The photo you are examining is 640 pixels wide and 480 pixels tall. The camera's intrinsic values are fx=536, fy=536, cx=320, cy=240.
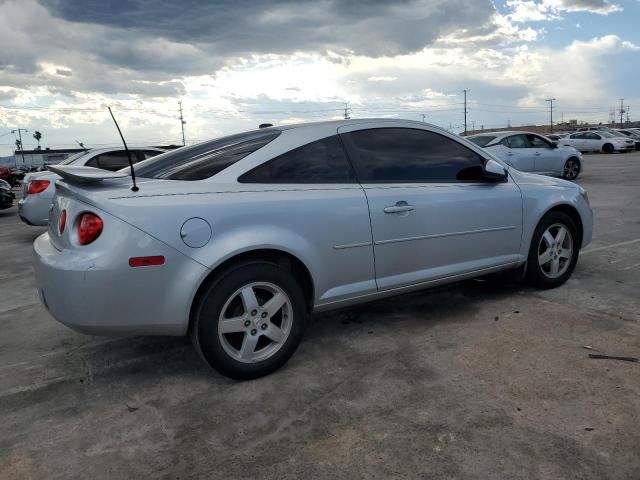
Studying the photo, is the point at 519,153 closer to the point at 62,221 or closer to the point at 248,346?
the point at 248,346

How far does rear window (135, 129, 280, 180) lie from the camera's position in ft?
10.8

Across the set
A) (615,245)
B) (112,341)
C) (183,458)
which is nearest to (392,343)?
(183,458)

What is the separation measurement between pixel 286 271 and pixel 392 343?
0.99 meters

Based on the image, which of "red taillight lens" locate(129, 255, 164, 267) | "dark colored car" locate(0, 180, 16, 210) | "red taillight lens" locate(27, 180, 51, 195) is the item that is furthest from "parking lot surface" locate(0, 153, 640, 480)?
"dark colored car" locate(0, 180, 16, 210)

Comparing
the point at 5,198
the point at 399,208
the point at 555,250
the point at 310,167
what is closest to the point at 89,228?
the point at 310,167

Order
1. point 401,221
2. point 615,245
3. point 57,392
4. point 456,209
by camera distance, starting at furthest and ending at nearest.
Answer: point 615,245 < point 456,209 < point 401,221 < point 57,392

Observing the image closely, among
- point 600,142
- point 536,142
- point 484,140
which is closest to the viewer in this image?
point 484,140

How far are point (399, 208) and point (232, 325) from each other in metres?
1.41

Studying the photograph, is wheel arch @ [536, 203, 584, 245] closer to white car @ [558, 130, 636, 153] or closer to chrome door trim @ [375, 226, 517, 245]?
chrome door trim @ [375, 226, 517, 245]

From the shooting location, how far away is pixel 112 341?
4027mm

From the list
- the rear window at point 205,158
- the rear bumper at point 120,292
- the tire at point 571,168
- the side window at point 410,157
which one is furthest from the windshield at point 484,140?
the rear bumper at point 120,292

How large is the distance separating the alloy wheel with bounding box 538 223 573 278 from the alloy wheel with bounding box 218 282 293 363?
2.56 meters

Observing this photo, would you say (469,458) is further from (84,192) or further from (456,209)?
(84,192)

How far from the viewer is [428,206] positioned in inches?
152
